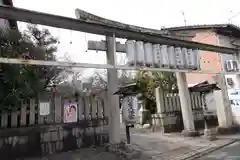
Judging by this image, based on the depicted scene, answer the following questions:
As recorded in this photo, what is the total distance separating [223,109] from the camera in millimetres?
13969

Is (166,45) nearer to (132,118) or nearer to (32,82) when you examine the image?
(132,118)

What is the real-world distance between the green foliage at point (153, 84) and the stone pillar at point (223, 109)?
3957 mm

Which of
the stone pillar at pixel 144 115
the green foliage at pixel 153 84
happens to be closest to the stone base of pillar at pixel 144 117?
the stone pillar at pixel 144 115

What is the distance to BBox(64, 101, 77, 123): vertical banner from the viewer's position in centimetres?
816

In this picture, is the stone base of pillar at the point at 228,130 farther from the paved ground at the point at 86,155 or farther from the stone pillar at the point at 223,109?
the paved ground at the point at 86,155

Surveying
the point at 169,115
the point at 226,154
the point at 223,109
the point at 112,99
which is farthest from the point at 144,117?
the point at 112,99

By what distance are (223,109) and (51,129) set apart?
10.8 metres

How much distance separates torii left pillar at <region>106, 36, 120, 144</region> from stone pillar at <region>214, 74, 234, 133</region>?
839cm

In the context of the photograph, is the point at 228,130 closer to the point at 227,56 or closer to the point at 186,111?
the point at 186,111

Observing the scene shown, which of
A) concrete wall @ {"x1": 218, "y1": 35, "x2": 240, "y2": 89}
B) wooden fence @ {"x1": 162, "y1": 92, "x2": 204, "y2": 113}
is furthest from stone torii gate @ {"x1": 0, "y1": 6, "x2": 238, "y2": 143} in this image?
wooden fence @ {"x1": 162, "y1": 92, "x2": 204, "y2": 113}

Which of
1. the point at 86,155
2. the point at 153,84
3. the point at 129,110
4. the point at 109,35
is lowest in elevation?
the point at 86,155

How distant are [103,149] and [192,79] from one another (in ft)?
37.5

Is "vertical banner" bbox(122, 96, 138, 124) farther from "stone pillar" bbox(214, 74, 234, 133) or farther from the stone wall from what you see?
"stone pillar" bbox(214, 74, 234, 133)

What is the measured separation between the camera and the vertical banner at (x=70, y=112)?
8.16 meters
